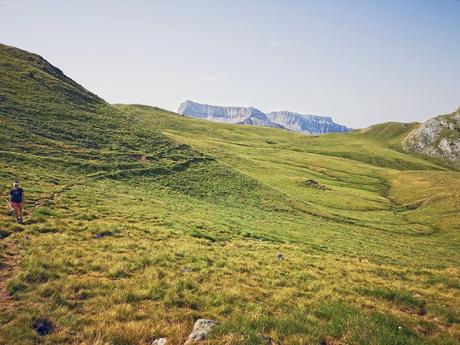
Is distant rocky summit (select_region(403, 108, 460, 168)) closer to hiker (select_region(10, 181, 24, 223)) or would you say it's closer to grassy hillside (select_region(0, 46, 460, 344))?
grassy hillside (select_region(0, 46, 460, 344))

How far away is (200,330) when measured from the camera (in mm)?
10133

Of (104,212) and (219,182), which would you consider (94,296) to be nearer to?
(104,212)

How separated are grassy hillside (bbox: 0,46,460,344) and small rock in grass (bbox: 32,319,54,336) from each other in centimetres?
20

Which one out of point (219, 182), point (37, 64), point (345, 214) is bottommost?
point (345, 214)

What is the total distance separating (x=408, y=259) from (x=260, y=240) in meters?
19.0

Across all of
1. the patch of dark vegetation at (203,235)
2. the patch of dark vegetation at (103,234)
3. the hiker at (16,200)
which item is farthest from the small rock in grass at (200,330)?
the hiker at (16,200)

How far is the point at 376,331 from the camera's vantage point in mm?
10531

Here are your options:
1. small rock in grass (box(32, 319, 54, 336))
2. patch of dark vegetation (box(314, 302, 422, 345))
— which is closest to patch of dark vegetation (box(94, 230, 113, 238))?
small rock in grass (box(32, 319, 54, 336))

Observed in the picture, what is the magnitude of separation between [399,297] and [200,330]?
386 inches

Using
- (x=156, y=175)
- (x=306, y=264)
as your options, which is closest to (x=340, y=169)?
(x=156, y=175)

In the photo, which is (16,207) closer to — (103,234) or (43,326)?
(103,234)

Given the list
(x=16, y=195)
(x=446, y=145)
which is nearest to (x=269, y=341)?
(x=16, y=195)

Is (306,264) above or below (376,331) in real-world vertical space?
below

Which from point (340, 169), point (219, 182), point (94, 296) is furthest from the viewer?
point (340, 169)
